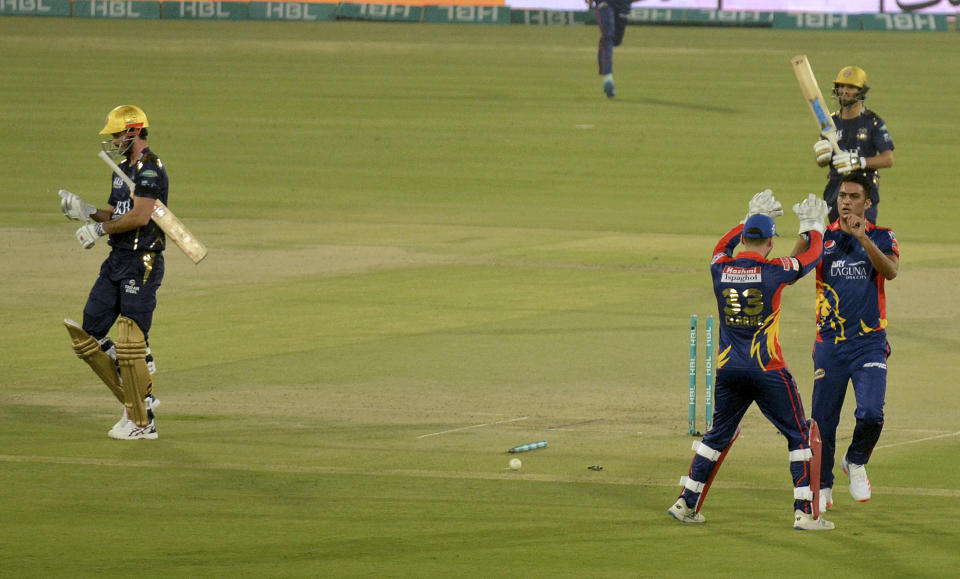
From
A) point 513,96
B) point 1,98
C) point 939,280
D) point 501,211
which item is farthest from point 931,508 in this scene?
point 1,98

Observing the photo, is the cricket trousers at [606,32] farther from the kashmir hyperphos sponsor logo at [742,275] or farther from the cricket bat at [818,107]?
the kashmir hyperphos sponsor logo at [742,275]

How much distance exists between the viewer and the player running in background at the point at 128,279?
39.0 feet

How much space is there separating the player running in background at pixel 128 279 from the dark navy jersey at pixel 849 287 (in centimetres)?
474

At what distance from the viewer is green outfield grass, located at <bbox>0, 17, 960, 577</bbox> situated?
372 inches

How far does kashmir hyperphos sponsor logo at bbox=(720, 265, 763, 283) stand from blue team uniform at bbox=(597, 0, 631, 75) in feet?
84.7

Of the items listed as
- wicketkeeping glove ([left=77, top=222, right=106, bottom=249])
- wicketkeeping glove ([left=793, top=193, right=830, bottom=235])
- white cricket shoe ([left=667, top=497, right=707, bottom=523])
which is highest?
wicketkeeping glove ([left=793, top=193, right=830, bottom=235])

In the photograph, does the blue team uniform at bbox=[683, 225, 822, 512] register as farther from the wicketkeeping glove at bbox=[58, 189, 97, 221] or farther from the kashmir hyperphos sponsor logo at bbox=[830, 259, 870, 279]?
the wicketkeeping glove at bbox=[58, 189, 97, 221]

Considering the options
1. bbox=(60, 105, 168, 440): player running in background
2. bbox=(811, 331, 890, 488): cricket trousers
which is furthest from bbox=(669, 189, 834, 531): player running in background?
bbox=(60, 105, 168, 440): player running in background

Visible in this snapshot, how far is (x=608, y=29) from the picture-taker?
1375 inches

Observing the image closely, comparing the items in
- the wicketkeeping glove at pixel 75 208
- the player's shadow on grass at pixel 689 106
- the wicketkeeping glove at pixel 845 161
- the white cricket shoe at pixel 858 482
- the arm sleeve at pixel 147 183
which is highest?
the wicketkeeping glove at pixel 845 161

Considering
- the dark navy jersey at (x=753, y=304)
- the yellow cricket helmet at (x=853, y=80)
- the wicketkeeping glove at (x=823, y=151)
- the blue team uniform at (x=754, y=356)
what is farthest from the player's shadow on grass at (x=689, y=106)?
the dark navy jersey at (x=753, y=304)

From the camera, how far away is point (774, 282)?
9.41m

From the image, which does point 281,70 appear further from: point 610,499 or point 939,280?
point 610,499

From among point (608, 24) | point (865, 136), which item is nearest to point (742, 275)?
point (865, 136)
